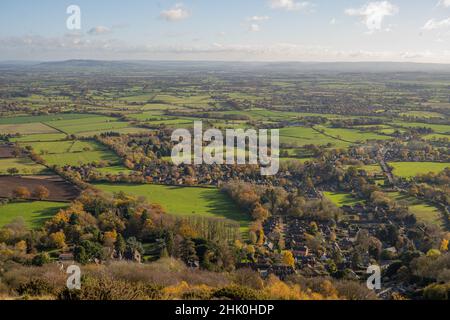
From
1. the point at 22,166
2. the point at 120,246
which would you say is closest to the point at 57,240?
the point at 120,246

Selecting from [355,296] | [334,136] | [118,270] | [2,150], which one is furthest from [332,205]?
[2,150]

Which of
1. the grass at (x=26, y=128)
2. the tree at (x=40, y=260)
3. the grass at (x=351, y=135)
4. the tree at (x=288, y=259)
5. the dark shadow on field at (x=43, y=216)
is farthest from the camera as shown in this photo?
the grass at (x=26, y=128)

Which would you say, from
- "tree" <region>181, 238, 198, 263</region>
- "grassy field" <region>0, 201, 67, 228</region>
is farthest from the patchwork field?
"tree" <region>181, 238, 198, 263</region>

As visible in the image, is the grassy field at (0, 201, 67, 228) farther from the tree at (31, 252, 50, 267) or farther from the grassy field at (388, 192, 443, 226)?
the grassy field at (388, 192, 443, 226)

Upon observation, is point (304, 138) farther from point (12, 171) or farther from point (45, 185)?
point (12, 171)

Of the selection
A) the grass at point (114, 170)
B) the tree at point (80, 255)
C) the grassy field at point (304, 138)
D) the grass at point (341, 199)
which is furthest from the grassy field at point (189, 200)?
the grassy field at point (304, 138)

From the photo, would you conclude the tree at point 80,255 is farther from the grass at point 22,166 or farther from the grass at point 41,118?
the grass at point 41,118

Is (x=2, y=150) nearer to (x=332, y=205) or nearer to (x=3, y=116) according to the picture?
(x=3, y=116)
